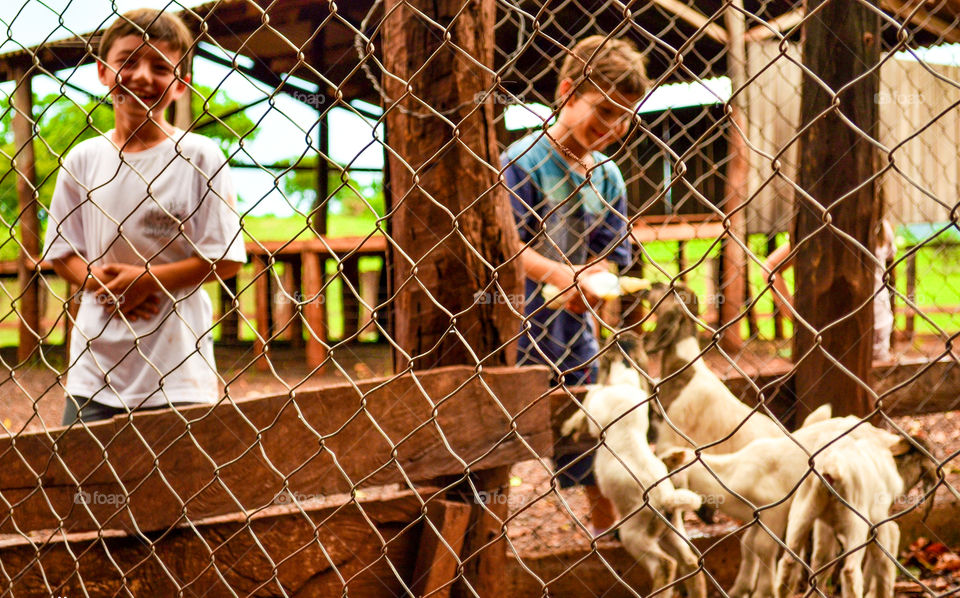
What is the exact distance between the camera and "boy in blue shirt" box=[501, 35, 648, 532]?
8.12 feet

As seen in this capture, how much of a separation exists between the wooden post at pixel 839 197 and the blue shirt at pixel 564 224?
649 mm

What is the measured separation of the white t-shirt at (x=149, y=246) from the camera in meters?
2.21

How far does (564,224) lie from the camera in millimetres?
2832

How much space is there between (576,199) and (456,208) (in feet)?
3.22

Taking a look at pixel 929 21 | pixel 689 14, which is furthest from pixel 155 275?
pixel 689 14

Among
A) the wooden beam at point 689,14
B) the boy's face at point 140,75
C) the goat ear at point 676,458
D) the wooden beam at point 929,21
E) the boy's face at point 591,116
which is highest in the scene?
the wooden beam at point 929,21

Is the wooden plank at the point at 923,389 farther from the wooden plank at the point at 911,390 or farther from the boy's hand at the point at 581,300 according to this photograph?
the boy's hand at the point at 581,300

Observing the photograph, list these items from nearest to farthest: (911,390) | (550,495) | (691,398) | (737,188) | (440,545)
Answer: (440,545) < (691,398) < (911,390) < (550,495) < (737,188)

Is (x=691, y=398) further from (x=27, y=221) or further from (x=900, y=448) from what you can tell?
(x=27, y=221)

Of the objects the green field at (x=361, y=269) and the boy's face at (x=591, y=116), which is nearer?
the boy's face at (x=591, y=116)

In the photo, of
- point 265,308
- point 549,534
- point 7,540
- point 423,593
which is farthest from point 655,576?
point 265,308

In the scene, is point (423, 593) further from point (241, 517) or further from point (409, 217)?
point (409, 217)

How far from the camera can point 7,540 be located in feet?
6.71

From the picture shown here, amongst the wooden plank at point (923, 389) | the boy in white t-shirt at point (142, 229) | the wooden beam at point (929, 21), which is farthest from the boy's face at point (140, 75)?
the wooden beam at point (929, 21)
